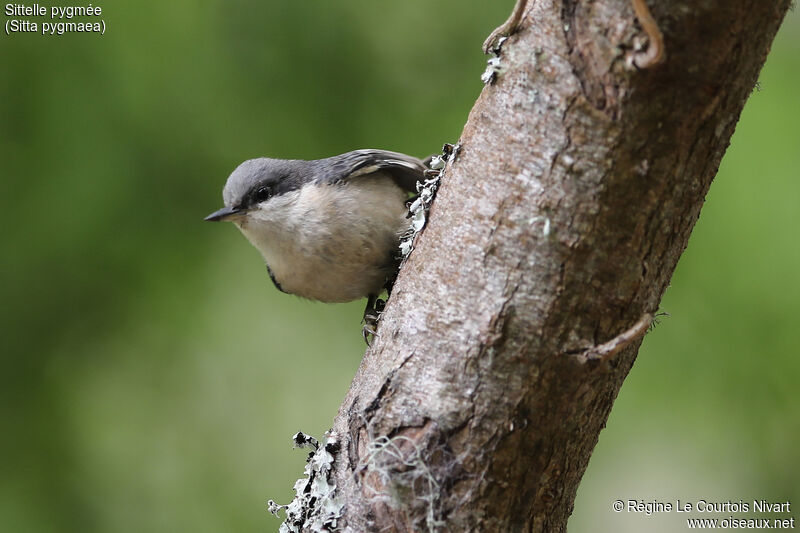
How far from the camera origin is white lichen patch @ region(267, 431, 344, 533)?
5.70 feet

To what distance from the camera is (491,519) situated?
1552mm

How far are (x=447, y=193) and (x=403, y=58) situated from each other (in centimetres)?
164

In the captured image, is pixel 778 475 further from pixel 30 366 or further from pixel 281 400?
pixel 30 366

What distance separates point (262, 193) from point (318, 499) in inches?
52.1

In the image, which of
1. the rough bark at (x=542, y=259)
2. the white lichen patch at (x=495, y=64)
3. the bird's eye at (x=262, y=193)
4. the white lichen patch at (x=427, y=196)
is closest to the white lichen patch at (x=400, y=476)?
the rough bark at (x=542, y=259)

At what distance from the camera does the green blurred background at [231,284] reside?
8.96ft

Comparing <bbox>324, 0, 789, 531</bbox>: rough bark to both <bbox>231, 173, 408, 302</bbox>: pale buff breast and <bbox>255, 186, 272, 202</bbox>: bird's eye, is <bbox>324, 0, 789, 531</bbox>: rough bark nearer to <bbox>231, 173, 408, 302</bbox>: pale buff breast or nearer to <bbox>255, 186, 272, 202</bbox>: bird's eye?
<bbox>231, 173, 408, 302</bbox>: pale buff breast

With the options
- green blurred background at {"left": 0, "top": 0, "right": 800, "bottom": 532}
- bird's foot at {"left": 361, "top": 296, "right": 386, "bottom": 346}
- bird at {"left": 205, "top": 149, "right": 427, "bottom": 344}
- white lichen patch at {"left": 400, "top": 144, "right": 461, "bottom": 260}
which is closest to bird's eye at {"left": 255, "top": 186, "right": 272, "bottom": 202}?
bird at {"left": 205, "top": 149, "right": 427, "bottom": 344}

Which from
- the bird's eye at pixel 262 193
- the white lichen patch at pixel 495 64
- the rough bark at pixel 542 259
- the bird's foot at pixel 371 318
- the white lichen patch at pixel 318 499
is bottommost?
the white lichen patch at pixel 318 499

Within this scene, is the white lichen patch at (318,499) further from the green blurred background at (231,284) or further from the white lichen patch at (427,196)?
the green blurred background at (231,284)

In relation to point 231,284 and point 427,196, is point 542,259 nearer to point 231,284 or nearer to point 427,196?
point 427,196

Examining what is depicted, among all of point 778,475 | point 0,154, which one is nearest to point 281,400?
point 0,154

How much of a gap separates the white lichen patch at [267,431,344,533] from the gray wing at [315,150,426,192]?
3.61 ft

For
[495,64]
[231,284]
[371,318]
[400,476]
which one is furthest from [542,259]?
[231,284]
